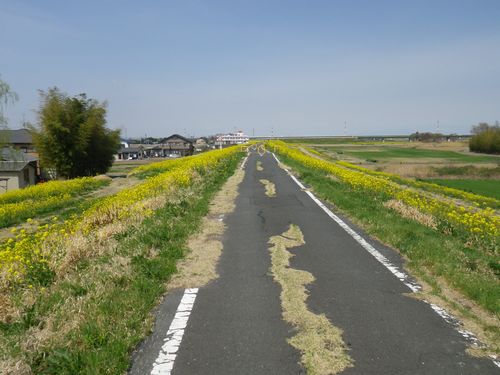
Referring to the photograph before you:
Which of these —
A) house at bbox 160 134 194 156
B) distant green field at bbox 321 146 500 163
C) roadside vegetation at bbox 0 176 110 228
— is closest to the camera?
roadside vegetation at bbox 0 176 110 228

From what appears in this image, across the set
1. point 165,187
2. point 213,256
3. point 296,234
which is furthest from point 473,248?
point 165,187

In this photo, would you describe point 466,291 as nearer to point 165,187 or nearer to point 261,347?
point 261,347

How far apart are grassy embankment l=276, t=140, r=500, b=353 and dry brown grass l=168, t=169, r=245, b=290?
327 cm

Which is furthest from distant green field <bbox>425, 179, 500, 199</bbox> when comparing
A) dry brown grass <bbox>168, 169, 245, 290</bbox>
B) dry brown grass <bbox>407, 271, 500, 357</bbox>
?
dry brown grass <bbox>407, 271, 500, 357</bbox>

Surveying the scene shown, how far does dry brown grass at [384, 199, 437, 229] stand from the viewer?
9.46 meters

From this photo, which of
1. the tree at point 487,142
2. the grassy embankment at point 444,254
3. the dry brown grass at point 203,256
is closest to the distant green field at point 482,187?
the grassy embankment at point 444,254

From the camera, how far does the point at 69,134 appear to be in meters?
34.8

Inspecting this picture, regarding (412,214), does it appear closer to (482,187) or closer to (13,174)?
(482,187)

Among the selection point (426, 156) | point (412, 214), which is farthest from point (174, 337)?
point (426, 156)

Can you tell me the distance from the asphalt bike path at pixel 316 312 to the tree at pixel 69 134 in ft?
Result: 106

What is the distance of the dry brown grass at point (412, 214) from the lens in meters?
9.46

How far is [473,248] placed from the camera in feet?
24.6

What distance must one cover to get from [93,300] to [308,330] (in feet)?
8.62

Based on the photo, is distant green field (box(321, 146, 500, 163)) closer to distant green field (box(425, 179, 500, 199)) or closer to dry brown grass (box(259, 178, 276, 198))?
distant green field (box(425, 179, 500, 199))
